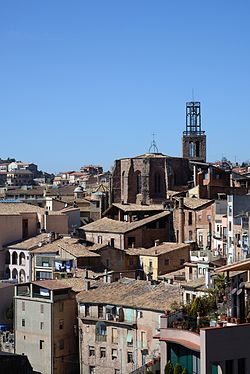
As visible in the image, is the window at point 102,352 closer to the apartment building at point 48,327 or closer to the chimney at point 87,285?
the apartment building at point 48,327

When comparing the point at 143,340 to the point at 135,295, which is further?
the point at 135,295

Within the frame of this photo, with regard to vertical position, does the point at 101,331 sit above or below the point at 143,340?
above

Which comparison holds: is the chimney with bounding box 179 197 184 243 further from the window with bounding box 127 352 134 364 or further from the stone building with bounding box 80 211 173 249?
the window with bounding box 127 352 134 364

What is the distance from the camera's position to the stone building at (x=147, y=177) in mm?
77625

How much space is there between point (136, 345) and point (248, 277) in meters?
11.4

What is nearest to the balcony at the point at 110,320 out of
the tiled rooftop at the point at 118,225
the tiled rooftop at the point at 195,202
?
the tiled rooftop at the point at 118,225

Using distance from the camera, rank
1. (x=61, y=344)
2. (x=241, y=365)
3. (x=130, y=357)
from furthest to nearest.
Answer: (x=61, y=344)
(x=130, y=357)
(x=241, y=365)

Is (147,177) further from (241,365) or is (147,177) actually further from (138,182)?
(241,365)

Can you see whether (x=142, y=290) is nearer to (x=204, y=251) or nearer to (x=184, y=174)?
(x=204, y=251)

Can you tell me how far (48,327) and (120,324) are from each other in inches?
171

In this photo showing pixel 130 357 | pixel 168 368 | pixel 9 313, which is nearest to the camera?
pixel 168 368

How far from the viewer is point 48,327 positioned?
1791 inches

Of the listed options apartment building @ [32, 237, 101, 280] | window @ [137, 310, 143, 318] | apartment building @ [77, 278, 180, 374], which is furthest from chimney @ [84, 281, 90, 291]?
window @ [137, 310, 143, 318]

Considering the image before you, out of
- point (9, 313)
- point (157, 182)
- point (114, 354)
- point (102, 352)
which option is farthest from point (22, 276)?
point (114, 354)
